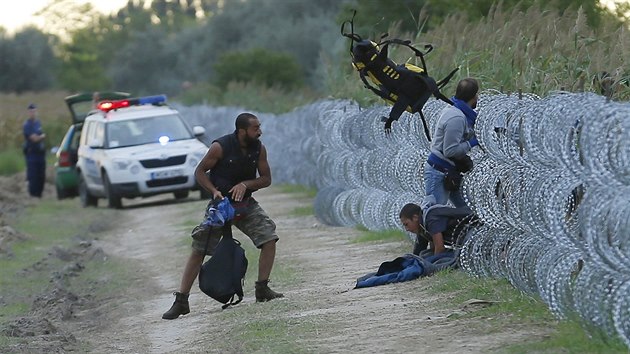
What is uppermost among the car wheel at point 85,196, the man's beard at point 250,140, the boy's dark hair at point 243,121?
the boy's dark hair at point 243,121

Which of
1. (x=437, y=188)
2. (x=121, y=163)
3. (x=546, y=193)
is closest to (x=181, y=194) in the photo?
(x=121, y=163)

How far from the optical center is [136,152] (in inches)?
1085

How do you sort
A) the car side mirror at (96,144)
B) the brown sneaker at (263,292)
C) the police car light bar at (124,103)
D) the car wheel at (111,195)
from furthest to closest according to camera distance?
1. the police car light bar at (124,103)
2. the car side mirror at (96,144)
3. the car wheel at (111,195)
4. the brown sneaker at (263,292)

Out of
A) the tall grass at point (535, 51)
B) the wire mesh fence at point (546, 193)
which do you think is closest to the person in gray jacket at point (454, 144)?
the wire mesh fence at point (546, 193)

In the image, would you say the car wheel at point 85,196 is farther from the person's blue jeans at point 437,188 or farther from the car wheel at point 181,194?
the person's blue jeans at point 437,188

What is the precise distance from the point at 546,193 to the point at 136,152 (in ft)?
60.3

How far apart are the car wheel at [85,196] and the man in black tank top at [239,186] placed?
55.8 ft

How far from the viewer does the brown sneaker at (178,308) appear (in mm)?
12883

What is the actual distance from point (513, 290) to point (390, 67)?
7.42 ft

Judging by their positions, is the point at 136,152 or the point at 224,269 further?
the point at 136,152

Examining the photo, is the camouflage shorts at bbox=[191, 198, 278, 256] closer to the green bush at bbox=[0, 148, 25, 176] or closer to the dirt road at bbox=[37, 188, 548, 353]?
the dirt road at bbox=[37, 188, 548, 353]

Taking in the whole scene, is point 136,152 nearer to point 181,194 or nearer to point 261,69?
point 181,194

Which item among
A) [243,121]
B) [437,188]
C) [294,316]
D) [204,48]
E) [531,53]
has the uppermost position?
[531,53]

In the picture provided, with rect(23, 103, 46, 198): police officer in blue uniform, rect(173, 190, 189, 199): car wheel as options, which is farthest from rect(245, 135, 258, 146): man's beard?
rect(23, 103, 46, 198): police officer in blue uniform
